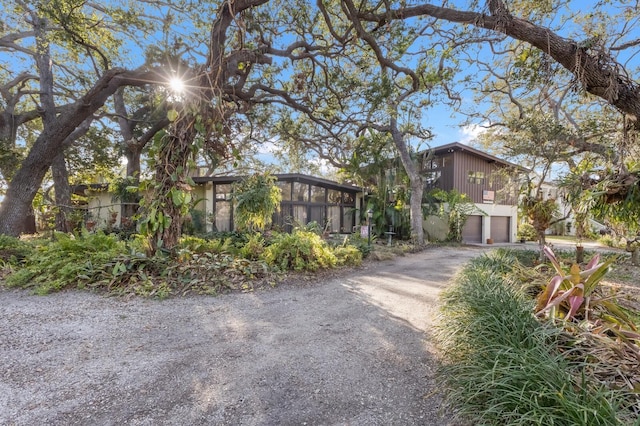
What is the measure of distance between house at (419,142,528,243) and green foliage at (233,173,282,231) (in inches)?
322

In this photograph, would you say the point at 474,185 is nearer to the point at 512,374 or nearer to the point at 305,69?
the point at 305,69

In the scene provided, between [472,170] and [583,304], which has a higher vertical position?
[472,170]

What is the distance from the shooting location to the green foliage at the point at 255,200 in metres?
9.27

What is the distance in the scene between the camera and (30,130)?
13.0 meters

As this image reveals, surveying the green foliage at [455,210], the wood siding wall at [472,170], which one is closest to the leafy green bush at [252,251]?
the green foliage at [455,210]

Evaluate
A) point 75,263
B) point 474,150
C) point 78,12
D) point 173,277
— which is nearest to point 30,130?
point 78,12

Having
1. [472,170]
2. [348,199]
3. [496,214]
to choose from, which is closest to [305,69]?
[348,199]

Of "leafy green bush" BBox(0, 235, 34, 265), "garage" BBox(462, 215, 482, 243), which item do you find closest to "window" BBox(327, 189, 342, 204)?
"garage" BBox(462, 215, 482, 243)

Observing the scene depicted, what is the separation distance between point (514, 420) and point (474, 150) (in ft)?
50.9

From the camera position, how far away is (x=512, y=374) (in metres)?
1.64

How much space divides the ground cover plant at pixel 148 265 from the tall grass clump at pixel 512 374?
3417 mm

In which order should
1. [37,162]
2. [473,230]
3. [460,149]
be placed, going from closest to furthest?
[37,162], [460,149], [473,230]

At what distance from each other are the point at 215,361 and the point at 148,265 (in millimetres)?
→ 3227

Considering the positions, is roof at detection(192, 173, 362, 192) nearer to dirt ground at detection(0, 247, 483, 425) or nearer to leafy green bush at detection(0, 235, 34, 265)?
leafy green bush at detection(0, 235, 34, 265)
